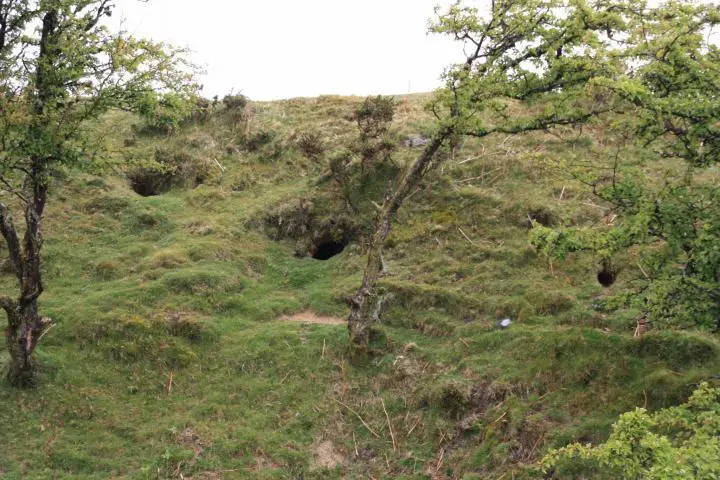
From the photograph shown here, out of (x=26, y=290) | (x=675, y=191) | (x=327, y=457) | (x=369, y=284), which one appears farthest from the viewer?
(x=369, y=284)

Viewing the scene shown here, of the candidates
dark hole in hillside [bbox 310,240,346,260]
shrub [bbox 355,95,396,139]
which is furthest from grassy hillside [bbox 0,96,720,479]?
shrub [bbox 355,95,396,139]

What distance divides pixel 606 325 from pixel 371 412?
6.37 metres

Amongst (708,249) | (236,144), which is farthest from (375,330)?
(236,144)

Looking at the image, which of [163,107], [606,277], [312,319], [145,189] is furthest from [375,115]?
[145,189]

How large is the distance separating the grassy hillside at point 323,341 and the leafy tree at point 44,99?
4.31 feet

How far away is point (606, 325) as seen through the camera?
13789 mm

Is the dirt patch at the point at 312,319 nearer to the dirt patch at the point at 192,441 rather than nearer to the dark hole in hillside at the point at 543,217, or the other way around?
the dirt patch at the point at 192,441

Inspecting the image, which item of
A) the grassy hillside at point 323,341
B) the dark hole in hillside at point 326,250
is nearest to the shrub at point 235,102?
the grassy hillside at point 323,341

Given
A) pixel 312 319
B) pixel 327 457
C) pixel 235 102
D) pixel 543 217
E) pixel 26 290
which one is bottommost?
pixel 327 457

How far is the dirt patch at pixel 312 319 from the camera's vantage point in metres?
17.3

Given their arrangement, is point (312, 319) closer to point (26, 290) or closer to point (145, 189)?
point (26, 290)

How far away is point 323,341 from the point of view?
1602cm

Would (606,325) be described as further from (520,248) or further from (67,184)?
(67,184)

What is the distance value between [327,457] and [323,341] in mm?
3881
